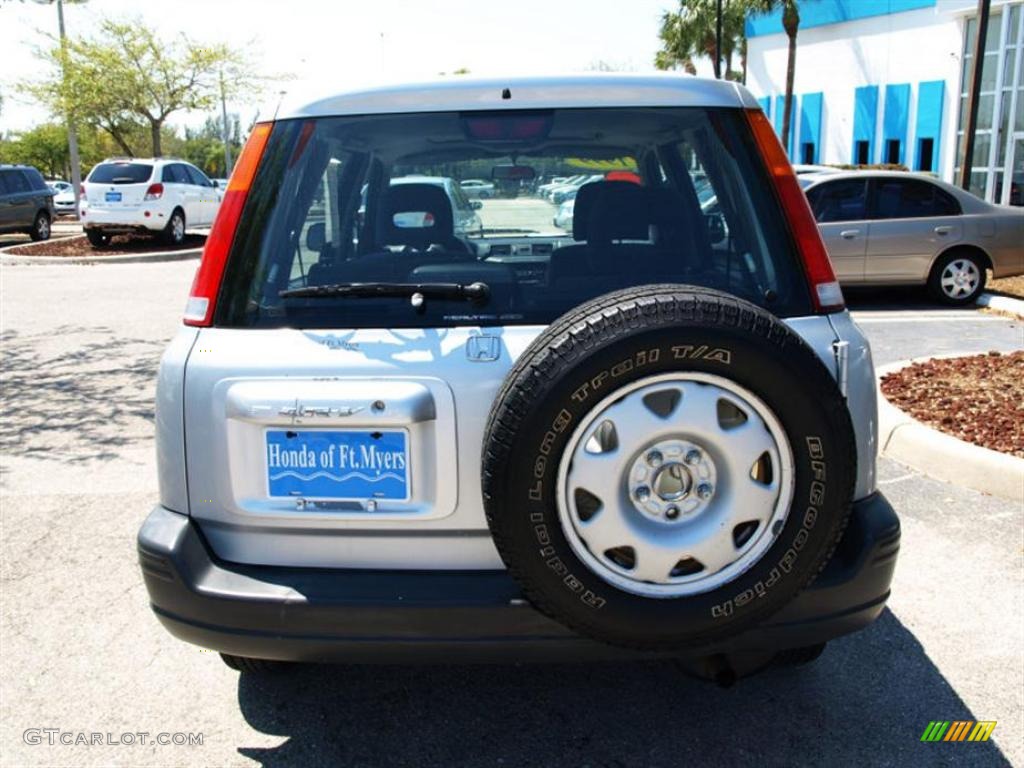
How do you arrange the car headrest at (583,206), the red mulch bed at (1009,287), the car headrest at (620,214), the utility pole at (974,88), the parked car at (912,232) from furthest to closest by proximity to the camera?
the utility pole at (974,88), the red mulch bed at (1009,287), the parked car at (912,232), the car headrest at (583,206), the car headrest at (620,214)

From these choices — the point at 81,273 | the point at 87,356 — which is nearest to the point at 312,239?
the point at 87,356

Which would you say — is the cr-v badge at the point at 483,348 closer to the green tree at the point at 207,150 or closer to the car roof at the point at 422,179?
the car roof at the point at 422,179

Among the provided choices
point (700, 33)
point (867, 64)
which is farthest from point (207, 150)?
point (867, 64)

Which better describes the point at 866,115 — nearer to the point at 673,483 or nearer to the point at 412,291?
the point at 412,291

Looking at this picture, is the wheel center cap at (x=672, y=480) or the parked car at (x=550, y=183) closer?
the wheel center cap at (x=672, y=480)

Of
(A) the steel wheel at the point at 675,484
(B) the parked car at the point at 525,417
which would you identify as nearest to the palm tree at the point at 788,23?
(B) the parked car at the point at 525,417

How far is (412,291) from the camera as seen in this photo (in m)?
2.45

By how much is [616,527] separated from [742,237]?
0.94m

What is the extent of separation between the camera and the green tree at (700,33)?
42.2 metres

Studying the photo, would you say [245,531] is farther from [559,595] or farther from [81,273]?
[81,273]

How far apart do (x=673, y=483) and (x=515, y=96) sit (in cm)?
112

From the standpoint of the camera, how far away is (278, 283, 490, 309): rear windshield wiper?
7.99 feet

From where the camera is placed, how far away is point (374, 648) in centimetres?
235

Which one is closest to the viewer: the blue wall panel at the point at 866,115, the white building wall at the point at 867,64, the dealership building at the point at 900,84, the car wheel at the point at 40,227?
the car wheel at the point at 40,227
